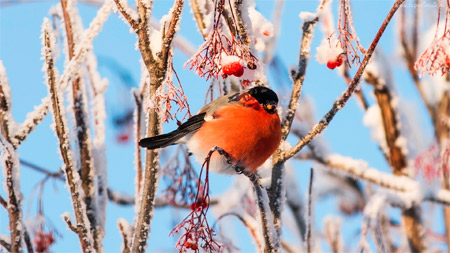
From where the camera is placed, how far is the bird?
82.3 inches

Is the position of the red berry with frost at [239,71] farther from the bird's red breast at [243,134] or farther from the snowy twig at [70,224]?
the snowy twig at [70,224]

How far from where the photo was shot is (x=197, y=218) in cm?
176

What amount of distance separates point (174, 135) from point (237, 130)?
29 centimetres

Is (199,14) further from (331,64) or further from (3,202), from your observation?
(3,202)

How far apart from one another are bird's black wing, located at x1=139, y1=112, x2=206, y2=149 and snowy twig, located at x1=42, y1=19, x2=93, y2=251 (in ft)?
0.79

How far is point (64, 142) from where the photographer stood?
1.78 meters

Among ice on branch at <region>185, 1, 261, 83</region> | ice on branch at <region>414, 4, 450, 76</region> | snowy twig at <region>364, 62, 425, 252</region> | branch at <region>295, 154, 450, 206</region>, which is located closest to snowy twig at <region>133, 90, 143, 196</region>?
ice on branch at <region>185, 1, 261, 83</region>

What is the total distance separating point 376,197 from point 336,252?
47 cm

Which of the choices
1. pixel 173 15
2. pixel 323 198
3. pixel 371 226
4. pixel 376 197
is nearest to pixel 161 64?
pixel 173 15

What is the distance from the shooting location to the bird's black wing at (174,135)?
1738mm

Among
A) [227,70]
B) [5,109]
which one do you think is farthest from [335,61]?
[5,109]

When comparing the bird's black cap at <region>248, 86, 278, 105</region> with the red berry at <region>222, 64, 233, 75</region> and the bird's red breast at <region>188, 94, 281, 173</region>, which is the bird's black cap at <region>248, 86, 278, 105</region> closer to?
the bird's red breast at <region>188, 94, 281, 173</region>

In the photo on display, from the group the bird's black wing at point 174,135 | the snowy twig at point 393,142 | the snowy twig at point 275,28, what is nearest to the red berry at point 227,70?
the bird's black wing at point 174,135

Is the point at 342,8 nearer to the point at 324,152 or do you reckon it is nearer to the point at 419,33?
the point at 324,152
